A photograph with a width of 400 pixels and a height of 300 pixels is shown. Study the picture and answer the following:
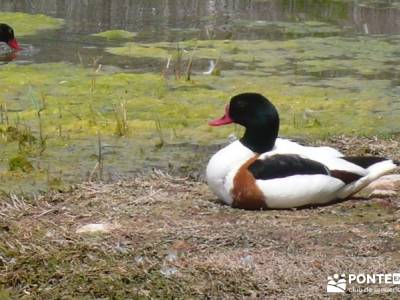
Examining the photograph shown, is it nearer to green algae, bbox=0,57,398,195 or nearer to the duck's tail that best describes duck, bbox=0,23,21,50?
green algae, bbox=0,57,398,195

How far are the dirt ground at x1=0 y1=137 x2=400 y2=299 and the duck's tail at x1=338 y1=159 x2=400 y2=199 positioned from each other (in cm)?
10

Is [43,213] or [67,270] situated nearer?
[67,270]

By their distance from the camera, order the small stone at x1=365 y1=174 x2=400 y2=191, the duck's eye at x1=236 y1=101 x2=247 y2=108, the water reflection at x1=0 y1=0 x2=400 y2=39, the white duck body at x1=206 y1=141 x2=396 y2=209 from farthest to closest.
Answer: the water reflection at x1=0 y1=0 x2=400 y2=39 → the small stone at x1=365 y1=174 x2=400 y2=191 → the duck's eye at x1=236 y1=101 x2=247 y2=108 → the white duck body at x1=206 y1=141 x2=396 y2=209

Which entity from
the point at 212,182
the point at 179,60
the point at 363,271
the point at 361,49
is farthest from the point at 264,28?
the point at 363,271

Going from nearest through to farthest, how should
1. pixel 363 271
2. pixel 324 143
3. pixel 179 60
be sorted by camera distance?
pixel 363 271, pixel 324 143, pixel 179 60

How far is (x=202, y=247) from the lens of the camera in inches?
214

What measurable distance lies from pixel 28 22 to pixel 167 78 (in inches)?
184

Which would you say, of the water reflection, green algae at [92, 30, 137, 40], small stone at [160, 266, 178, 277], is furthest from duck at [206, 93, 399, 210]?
the water reflection

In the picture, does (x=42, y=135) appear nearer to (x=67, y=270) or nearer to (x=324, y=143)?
(x=324, y=143)

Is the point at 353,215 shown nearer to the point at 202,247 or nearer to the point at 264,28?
the point at 202,247

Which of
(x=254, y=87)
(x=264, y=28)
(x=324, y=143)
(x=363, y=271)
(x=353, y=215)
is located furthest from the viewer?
(x=264, y=28)

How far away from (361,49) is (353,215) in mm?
6992

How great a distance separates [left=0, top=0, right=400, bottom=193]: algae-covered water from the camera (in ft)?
26.7
